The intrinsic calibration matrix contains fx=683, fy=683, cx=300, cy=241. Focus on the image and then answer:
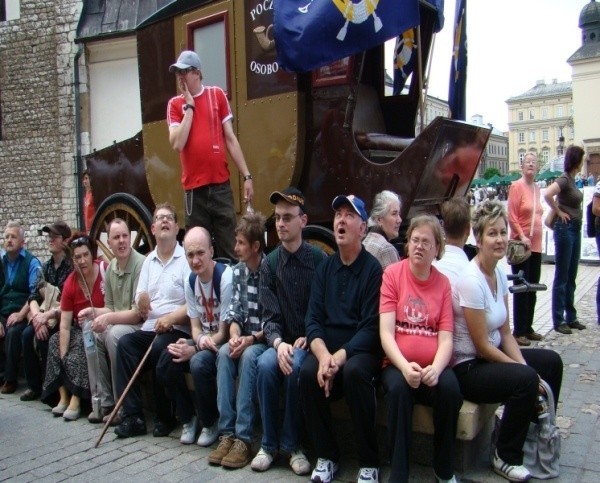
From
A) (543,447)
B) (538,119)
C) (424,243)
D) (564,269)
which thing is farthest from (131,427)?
(538,119)

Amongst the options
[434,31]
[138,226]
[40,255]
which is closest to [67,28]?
[40,255]

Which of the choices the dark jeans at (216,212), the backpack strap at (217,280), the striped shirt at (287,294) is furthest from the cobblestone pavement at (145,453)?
the dark jeans at (216,212)

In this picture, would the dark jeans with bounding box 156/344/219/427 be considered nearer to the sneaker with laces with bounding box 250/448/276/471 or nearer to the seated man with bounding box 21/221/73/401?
the sneaker with laces with bounding box 250/448/276/471

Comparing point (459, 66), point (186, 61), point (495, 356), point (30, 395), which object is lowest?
point (30, 395)

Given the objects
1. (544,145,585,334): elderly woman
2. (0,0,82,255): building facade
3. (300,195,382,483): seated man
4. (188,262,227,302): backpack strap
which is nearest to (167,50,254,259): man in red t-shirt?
(188,262,227,302): backpack strap

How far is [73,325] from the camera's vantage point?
18.2 feet

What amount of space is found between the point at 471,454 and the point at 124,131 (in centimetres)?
1675

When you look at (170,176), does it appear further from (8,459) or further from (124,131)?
(124,131)

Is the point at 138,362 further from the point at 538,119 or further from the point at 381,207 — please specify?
the point at 538,119

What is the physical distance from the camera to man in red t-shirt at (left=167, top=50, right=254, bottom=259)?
5.63 metres

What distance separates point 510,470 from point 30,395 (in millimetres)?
4137

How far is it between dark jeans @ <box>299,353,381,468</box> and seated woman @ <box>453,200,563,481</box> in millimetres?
508

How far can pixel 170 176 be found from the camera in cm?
719

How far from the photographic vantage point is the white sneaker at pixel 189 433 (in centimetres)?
457
